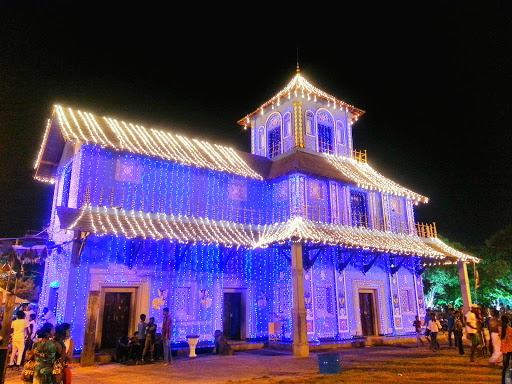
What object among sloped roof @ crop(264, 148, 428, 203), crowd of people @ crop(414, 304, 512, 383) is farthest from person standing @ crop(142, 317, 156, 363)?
crowd of people @ crop(414, 304, 512, 383)

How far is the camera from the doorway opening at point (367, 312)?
20.2 m

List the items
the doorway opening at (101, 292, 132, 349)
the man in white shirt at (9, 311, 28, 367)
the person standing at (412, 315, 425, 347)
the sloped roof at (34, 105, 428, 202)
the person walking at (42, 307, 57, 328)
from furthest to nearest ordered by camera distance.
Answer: the person standing at (412, 315, 425, 347), the sloped roof at (34, 105, 428, 202), the doorway opening at (101, 292, 132, 349), the person walking at (42, 307, 57, 328), the man in white shirt at (9, 311, 28, 367)

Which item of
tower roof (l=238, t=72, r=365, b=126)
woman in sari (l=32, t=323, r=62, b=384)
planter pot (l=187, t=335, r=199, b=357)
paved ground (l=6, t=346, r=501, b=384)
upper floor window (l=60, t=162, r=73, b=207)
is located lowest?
paved ground (l=6, t=346, r=501, b=384)

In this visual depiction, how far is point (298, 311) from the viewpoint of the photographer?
49.6ft

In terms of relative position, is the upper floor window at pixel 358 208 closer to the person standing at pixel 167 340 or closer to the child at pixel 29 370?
the person standing at pixel 167 340

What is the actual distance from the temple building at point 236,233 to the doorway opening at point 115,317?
0.04 meters

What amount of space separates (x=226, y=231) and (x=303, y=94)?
9349 mm

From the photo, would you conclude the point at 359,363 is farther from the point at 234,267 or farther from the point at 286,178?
the point at 286,178

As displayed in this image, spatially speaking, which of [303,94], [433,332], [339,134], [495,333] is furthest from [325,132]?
[495,333]

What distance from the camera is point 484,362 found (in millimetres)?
12922

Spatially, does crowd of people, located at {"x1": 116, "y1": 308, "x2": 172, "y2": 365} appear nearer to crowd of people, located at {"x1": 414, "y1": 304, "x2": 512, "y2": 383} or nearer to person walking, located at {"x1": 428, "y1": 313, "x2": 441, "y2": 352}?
crowd of people, located at {"x1": 414, "y1": 304, "x2": 512, "y2": 383}

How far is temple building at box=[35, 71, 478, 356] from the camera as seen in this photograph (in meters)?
15.0

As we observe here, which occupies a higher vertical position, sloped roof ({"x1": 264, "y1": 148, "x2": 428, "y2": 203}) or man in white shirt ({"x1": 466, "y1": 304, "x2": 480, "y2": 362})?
sloped roof ({"x1": 264, "y1": 148, "x2": 428, "y2": 203})

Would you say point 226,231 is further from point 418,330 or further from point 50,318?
point 418,330
